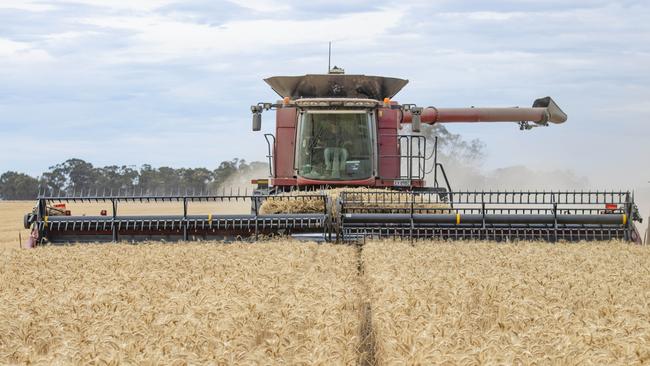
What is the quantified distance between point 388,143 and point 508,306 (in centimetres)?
744

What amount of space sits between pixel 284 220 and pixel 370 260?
2614 millimetres

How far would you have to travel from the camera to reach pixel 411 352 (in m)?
4.06

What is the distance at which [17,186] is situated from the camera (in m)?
62.6

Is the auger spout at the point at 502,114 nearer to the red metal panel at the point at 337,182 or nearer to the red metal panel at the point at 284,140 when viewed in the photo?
the red metal panel at the point at 284,140

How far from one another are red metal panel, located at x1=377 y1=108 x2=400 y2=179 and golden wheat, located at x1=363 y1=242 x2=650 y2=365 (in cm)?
342

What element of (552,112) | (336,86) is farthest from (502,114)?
(336,86)

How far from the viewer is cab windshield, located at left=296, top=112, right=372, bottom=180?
1234cm

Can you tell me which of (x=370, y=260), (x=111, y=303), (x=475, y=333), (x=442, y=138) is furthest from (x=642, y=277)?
(x=442, y=138)

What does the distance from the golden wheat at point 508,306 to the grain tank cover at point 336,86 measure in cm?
441

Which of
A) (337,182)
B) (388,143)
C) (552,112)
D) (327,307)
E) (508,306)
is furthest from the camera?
(552,112)

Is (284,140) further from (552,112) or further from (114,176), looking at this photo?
(114,176)

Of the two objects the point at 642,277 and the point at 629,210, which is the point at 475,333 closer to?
the point at 642,277

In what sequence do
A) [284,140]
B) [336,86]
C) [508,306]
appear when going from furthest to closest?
[336,86]
[284,140]
[508,306]

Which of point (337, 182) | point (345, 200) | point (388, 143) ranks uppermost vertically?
point (388, 143)
